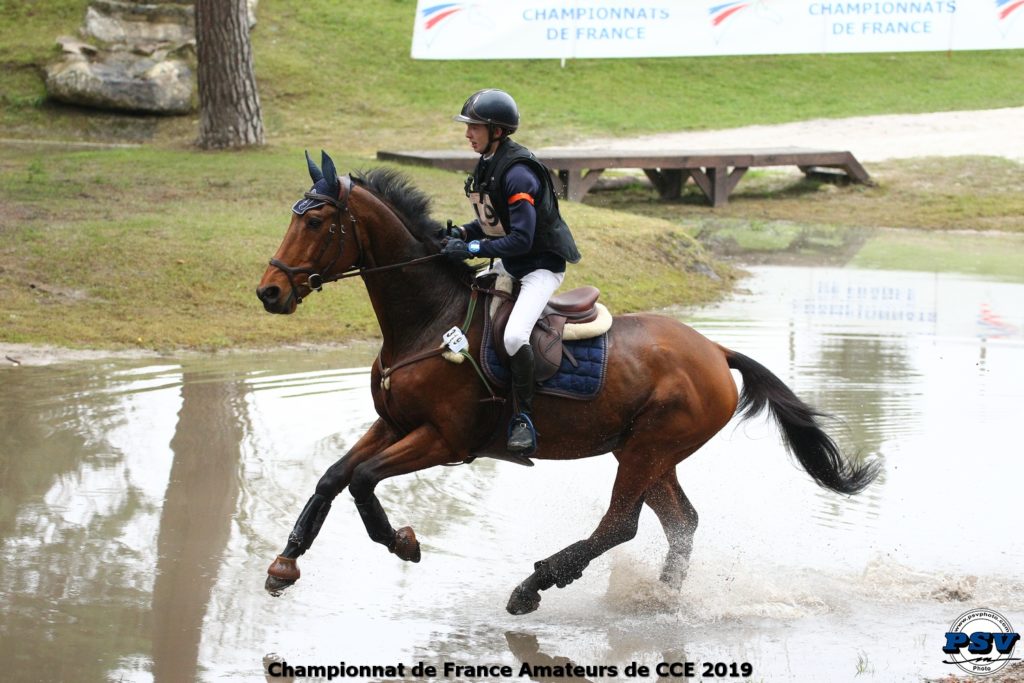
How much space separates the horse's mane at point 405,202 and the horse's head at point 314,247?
10.1 inches

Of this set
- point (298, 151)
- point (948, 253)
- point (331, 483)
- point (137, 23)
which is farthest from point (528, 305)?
point (137, 23)

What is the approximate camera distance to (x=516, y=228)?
21.3 feet

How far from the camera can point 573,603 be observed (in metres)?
6.96

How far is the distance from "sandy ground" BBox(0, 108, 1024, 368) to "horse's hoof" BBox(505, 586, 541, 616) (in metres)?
21.6

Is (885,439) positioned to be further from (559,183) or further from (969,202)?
(969,202)

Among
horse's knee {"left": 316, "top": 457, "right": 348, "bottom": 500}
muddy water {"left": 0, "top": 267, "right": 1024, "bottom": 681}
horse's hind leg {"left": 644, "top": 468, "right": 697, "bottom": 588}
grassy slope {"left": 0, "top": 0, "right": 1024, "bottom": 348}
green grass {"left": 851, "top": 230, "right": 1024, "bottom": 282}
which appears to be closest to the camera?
muddy water {"left": 0, "top": 267, "right": 1024, "bottom": 681}

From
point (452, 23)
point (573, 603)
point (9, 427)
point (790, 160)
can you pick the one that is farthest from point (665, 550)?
point (452, 23)

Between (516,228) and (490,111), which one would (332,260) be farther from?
(490,111)

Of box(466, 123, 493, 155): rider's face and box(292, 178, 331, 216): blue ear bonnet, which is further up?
box(466, 123, 493, 155): rider's face

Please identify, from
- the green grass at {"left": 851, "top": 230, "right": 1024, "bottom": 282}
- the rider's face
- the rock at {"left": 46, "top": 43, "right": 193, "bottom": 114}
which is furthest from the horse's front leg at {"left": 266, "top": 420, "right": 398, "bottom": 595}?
the rock at {"left": 46, "top": 43, "right": 193, "bottom": 114}

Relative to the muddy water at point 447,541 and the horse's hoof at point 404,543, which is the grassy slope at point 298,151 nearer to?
the muddy water at point 447,541

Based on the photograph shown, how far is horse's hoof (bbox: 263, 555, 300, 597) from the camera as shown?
6.19 metres

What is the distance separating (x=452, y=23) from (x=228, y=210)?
14250 millimetres

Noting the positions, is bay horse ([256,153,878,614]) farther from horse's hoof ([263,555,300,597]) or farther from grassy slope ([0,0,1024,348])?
grassy slope ([0,0,1024,348])
